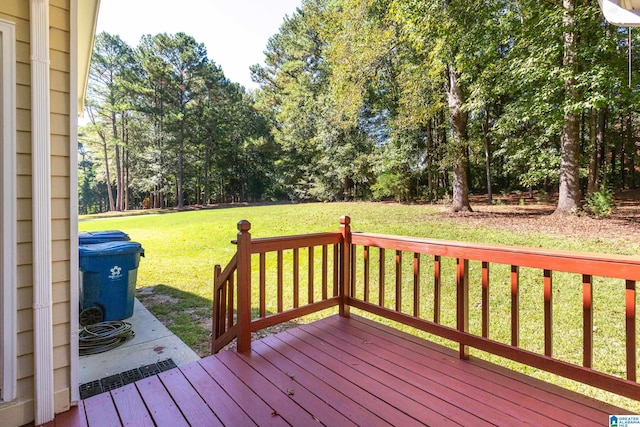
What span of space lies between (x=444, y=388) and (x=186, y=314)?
3.34 meters

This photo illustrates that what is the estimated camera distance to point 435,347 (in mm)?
2547

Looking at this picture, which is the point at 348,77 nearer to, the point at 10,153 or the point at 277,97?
the point at 10,153

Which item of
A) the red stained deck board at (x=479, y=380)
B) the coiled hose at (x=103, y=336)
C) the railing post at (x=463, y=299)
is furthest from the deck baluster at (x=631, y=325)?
the coiled hose at (x=103, y=336)

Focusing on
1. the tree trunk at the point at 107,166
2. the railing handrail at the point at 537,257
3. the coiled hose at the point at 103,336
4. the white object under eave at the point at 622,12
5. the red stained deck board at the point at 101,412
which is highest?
the tree trunk at the point at 107,166

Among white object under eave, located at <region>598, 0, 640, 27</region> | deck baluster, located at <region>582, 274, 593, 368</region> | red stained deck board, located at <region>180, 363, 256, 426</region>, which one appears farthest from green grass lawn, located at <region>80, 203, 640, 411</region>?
white object under eave, located at <region>598, 0, 640, 27</region>

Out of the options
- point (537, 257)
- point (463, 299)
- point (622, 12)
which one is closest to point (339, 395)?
point (463, 299)

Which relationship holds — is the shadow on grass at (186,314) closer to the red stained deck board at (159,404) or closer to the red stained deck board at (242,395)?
the red stained deck board at (242,395)

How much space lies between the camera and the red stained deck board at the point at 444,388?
1.73 meters

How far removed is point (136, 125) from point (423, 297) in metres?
24.4

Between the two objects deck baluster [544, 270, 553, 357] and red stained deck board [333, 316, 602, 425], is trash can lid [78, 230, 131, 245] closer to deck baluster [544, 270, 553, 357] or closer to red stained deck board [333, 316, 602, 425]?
red stained deck board [333, 316, 602, 425]

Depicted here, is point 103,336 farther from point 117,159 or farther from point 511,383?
point 117,159

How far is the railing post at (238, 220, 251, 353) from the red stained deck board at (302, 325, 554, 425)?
658 mm

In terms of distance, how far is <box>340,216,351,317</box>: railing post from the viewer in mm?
3191

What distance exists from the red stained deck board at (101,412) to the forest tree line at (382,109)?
4159mm
